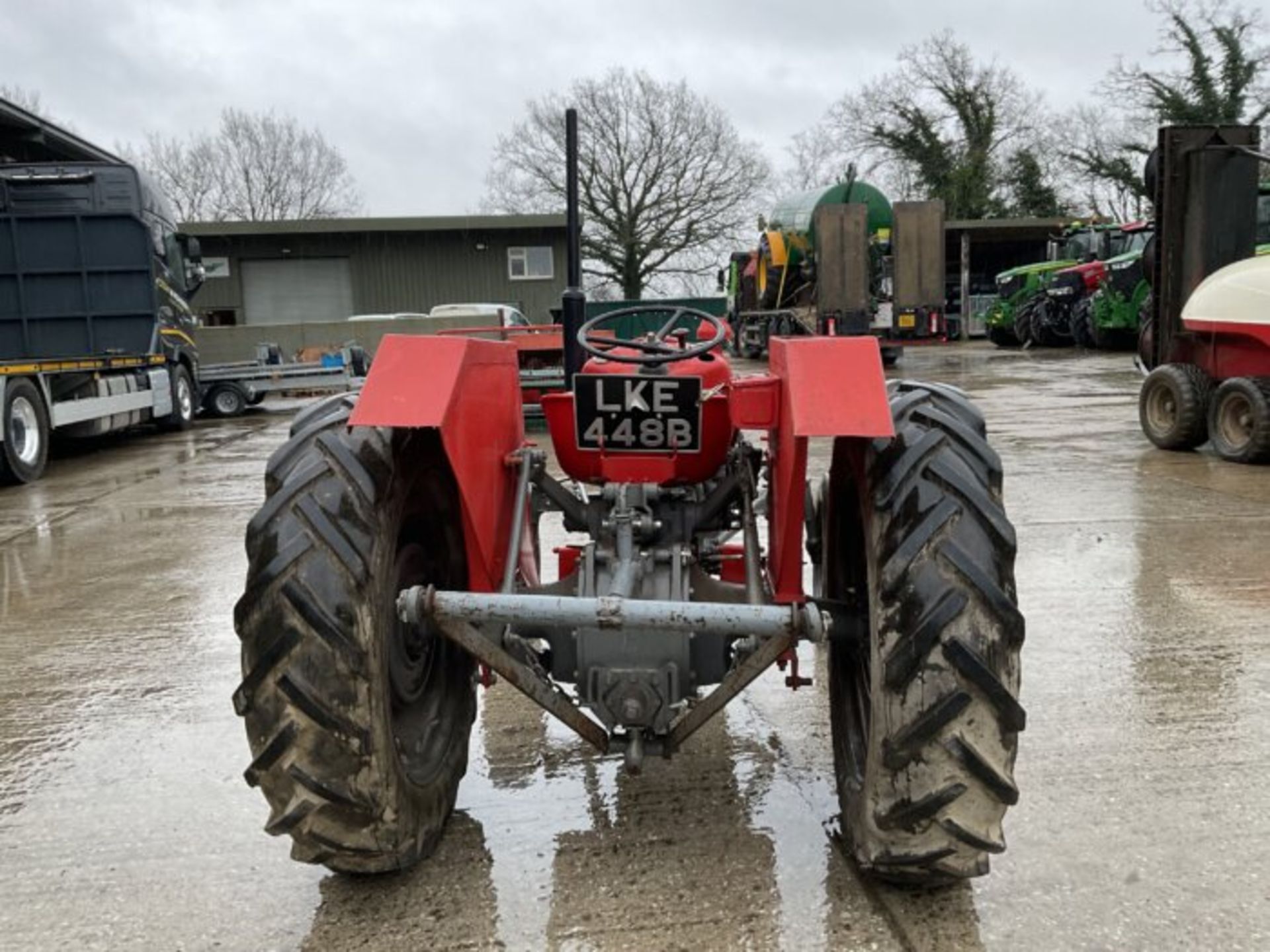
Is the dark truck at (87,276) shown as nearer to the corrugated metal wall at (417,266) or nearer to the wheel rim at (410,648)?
the wheel rim at (410,648)

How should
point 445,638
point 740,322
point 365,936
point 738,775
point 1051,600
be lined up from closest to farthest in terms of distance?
point 365,936, point 445,638, point 738,775, point 1051,600, point 740,322

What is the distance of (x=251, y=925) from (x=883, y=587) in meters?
1.63

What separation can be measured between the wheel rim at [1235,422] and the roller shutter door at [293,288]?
83.5 feet

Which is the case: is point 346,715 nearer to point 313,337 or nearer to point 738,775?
point 738,775

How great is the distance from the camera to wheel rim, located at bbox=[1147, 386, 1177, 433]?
890 centimetres

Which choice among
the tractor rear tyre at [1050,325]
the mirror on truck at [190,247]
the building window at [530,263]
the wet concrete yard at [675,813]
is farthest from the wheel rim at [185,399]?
the tractor rear tyre at [1050,325]

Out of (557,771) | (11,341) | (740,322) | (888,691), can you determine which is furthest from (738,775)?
(740,322)

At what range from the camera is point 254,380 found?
17484mm

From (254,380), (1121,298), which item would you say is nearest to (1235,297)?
(1121,298)

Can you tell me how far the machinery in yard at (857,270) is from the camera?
19125mm

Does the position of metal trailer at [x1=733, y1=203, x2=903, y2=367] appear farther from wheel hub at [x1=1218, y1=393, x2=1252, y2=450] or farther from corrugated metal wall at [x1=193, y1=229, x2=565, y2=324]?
corrugated metal wall at [x1=193, y1=229, x2=565, y2=324]

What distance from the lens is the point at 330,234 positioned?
1161 inches

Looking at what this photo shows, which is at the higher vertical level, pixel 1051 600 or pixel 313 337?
pixel 313 337

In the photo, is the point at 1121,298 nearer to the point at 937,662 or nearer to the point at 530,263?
the point at 530,263
